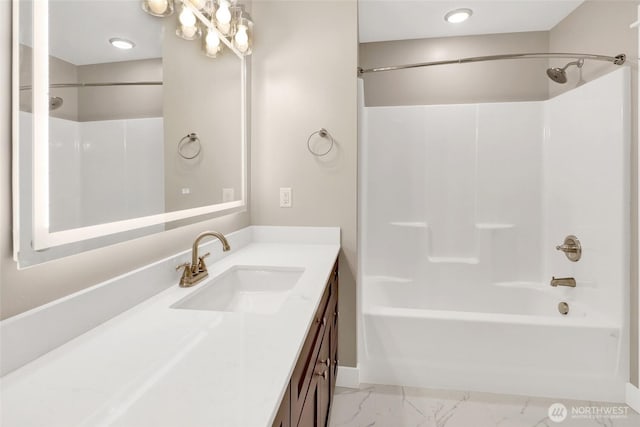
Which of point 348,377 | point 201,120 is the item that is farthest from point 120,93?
point 348,377

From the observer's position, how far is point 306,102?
2.00m

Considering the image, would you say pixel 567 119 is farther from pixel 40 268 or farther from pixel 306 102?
pixel 40 268

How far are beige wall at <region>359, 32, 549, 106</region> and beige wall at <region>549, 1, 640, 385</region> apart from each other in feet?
0.73

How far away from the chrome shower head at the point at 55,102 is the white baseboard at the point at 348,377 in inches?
71.9

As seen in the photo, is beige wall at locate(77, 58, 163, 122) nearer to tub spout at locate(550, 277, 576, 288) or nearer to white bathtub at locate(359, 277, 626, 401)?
white bathtub at locate(359, 277, 626, 401)

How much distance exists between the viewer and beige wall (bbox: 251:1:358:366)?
195 centimetres

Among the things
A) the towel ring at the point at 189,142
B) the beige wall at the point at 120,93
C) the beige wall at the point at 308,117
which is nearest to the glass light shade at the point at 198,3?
the beige wall at the point at 120,93

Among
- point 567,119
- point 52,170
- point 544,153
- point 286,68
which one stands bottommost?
point 52,170

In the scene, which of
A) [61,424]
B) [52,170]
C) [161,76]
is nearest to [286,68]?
[161,76]

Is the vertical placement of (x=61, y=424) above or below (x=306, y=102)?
below

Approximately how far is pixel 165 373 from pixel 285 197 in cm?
148

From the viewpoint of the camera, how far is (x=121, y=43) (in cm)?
102

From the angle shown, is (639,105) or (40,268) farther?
(639,105)

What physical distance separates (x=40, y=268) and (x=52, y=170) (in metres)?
0.22
